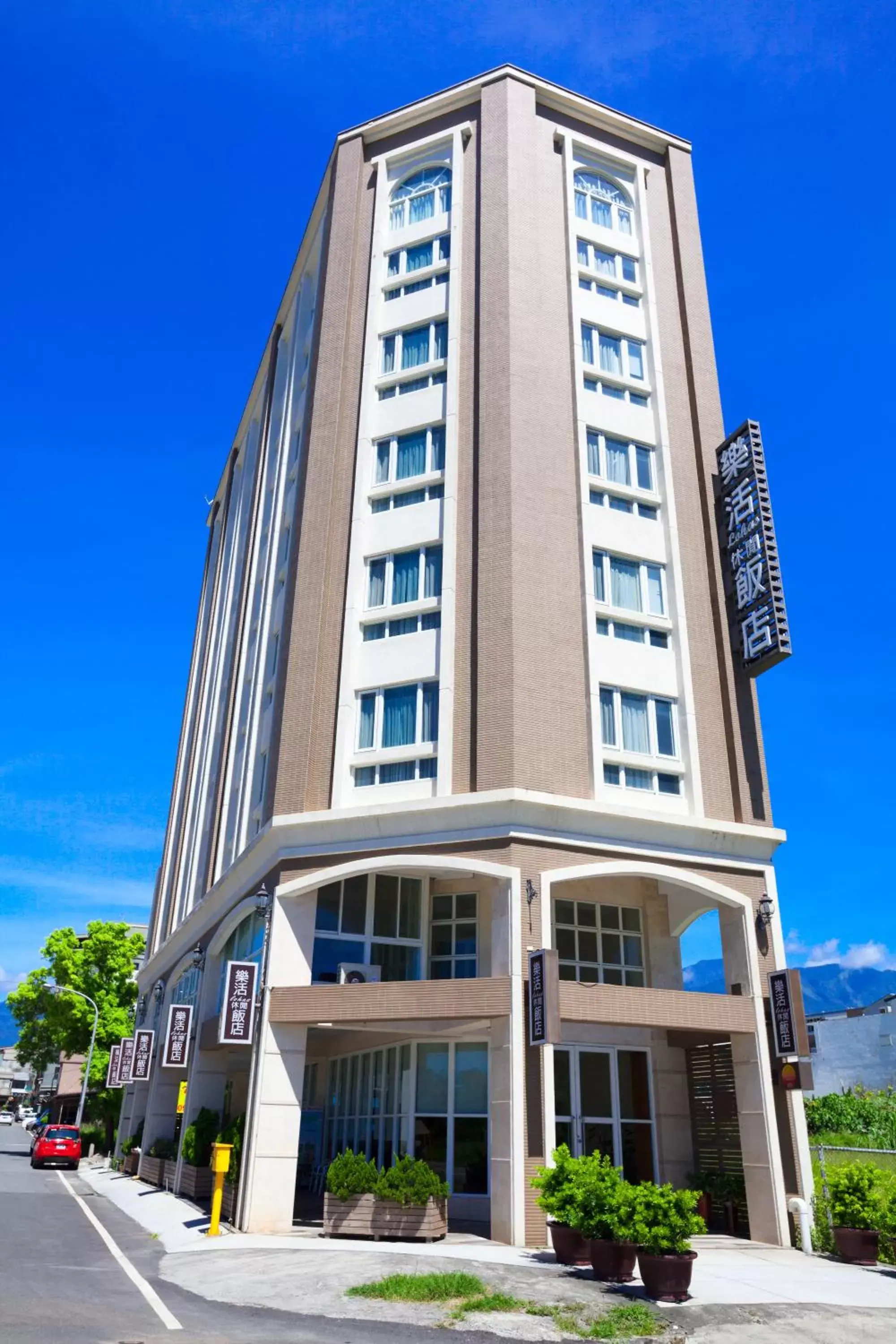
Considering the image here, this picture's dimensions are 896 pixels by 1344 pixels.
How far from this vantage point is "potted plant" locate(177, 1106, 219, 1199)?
28750 millimetres

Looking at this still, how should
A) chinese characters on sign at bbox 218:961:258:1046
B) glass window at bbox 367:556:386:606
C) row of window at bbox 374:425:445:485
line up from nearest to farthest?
1. chinese characters on sign at bbox 218:961:258:1046
2. glass window at bbox 367:556:386:606
3. row of window at bbox 374:425:445:485

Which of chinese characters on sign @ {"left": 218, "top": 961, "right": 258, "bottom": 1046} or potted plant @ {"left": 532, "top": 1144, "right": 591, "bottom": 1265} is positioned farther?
chinese characters on sign @ {"left": 218, "top": 961, "right": 258, "bottom": 1046}

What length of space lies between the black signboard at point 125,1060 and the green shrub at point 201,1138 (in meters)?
14.1

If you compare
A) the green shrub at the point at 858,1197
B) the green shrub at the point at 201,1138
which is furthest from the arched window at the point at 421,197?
the green shrub at the point at 858,1197

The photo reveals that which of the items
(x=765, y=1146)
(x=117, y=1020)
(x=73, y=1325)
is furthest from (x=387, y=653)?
(x=117, y=1020)

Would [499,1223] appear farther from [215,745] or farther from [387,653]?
[215,745]

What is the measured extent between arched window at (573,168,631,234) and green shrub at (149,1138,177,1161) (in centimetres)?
3552

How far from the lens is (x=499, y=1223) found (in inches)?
822

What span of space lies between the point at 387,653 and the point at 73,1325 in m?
19.1

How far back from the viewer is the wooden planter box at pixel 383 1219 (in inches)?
794

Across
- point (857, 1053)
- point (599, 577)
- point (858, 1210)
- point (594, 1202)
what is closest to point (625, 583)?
point (599, 577)

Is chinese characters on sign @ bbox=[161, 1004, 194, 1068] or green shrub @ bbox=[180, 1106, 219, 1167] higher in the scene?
chinese characters on sign @ bbox=[161, 1004, 194, 1068]

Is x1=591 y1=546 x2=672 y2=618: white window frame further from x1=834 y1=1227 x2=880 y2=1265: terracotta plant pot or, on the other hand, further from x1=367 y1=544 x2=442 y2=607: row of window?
x1=834 y1=1227 x2=880 y2=1265: terracotta plant pot

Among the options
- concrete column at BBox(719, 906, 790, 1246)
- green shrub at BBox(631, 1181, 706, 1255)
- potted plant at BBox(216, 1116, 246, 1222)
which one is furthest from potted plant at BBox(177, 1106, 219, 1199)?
green shrub at BBox(631, 1181, 706, 1255)
